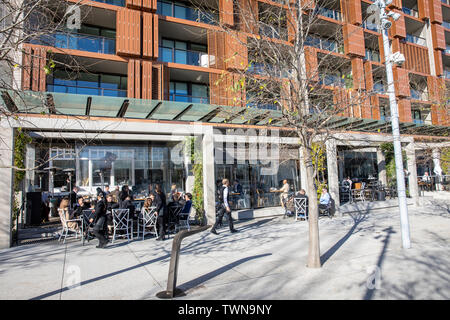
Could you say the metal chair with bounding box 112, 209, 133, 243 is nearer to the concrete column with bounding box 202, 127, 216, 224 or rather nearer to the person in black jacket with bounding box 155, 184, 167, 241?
the person in black jacket with bounding box 155, 184, 167, 241

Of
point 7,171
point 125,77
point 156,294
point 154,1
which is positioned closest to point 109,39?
point 125,77

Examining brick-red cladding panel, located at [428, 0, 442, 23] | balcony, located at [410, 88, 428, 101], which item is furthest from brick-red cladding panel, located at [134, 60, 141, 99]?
brick-red cladding panel, located at [428, 0, 442, 23]

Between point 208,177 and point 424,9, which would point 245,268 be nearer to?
point 208,177

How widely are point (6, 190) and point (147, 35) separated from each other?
12.0m

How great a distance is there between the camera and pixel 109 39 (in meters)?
16.0

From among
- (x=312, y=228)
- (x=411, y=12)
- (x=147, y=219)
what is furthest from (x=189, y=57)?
(x=411, y=12)

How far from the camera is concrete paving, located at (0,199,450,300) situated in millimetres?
Result: 4176

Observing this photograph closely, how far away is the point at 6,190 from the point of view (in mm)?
Result: 7645

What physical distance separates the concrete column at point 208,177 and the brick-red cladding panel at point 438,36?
27.5m

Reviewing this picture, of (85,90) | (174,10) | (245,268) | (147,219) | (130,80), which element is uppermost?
(174,10)

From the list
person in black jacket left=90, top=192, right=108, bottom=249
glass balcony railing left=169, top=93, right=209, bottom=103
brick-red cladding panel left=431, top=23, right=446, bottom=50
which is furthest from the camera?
brick-red cladding panel left=431, top=23, right=446, bottom=50

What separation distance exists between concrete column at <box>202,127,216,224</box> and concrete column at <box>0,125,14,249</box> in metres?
5.62
